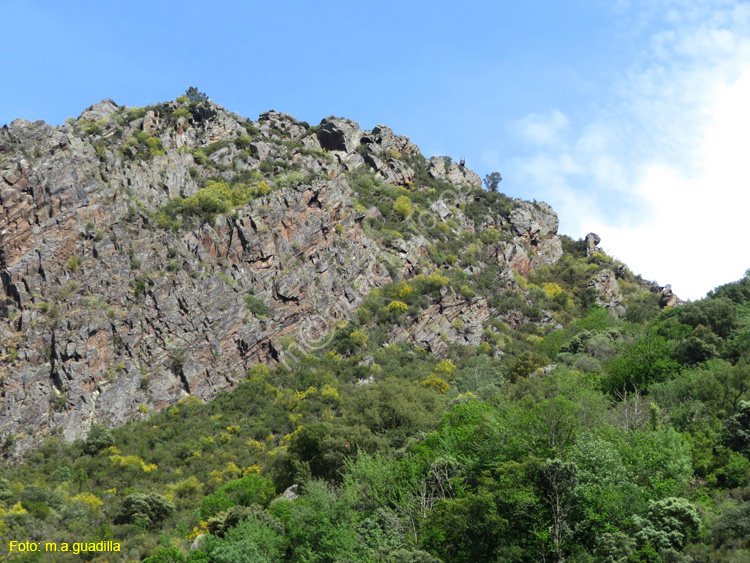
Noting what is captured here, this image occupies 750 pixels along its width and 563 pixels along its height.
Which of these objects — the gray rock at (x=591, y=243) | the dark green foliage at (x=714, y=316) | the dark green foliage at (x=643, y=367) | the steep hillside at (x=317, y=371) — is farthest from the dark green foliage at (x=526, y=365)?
the gray rock at (x=591, y=243)

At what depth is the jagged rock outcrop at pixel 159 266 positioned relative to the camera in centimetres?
6381

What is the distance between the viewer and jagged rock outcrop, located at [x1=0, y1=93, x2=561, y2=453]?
63812mm

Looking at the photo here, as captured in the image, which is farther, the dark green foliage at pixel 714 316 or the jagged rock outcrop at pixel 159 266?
the dark green foliage at pixel 714 316

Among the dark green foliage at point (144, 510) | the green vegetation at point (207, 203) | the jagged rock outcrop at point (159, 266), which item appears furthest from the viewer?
the green vegetation at point (207, 203)

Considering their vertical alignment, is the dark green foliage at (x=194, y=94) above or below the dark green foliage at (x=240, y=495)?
above

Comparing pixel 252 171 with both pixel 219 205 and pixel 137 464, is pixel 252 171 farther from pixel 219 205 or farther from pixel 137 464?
pixel 137 464

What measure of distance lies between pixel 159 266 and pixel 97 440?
21.8 meters

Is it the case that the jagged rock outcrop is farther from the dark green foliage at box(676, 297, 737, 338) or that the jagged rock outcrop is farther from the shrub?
the dark green foliage at box(676, 297, 737, 338)

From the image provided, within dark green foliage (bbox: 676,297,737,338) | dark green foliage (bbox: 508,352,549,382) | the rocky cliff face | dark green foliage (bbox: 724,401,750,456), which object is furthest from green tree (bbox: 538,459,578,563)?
the rocky cliff face

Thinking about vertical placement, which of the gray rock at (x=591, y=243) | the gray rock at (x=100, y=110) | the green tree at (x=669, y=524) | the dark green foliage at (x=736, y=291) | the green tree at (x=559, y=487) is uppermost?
the gray rock at (x=100, y=110)

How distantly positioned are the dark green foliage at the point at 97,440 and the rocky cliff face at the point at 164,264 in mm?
1145

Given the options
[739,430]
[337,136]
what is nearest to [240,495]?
[739,430]

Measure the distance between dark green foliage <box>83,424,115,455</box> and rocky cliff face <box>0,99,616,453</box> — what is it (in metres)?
1.14

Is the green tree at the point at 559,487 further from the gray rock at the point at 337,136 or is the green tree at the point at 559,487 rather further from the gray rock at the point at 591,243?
the gray rock at the point at 591,243
